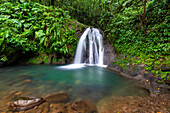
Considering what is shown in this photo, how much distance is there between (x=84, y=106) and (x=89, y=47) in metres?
6.32

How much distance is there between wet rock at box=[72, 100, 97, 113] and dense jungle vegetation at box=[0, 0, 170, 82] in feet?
8.30

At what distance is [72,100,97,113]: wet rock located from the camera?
1502 mm

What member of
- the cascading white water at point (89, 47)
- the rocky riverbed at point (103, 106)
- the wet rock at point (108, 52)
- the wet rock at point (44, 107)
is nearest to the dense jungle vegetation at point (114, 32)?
the wet rock at point (108, 52)

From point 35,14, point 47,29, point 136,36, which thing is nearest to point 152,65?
point 136,36

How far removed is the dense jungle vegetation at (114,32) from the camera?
11.8 feet

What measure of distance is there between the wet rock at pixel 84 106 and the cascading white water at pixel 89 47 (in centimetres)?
553

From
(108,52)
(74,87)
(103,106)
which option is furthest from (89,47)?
(103,106)

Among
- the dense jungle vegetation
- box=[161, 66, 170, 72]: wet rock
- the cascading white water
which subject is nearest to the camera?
box=[161, 66, 170, 72]: wet rock

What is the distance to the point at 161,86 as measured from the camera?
2377 millimetres

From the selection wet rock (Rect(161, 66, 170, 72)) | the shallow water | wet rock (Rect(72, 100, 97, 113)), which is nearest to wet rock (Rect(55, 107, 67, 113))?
wet rock (Rect(72, 100, 97, 113))

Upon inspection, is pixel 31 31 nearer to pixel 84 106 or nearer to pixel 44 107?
pixel 44 107

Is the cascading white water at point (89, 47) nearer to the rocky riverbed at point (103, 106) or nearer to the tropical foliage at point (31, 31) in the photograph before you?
the tropical foliage at point (31, 31)

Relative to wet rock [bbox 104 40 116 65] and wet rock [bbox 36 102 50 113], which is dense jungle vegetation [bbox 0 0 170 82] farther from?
wet rock [bbox 36 102 50 113]

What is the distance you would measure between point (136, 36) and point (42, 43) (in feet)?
22.5
